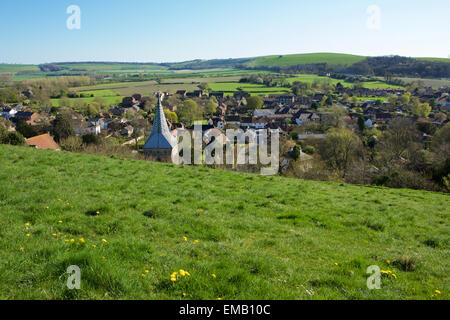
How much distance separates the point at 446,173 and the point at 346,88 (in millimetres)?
135384

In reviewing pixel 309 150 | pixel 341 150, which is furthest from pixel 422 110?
pixel 341 150

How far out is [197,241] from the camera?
660cm

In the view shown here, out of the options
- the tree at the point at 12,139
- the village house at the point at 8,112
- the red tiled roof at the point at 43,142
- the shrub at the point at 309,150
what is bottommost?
the shrub at the point at 309,150

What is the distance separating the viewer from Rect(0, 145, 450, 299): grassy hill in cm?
464

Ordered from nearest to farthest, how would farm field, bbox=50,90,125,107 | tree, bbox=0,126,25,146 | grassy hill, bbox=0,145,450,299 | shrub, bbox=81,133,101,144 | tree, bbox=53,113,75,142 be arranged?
grassy hill, bbox=0,145,450,299 < tree, bbox=0,126,25,146 < shrub, bbox=81,133,101,144 < tree, bbox=53,113,75,142 < farm field, bbox=50,90,125,107

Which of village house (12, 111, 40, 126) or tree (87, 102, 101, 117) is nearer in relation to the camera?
village house (12, 111, 40, 126)

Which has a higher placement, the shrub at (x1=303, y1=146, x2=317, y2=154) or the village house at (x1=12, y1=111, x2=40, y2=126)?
the village house at (x1=12, y1=111, x2=40, y2=126)

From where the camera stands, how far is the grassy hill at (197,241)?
15.2 feet

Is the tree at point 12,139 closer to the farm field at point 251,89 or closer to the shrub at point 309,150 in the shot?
the shrub at point 309,150

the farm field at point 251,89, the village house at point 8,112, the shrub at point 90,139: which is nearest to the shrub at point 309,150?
the shrub at point 90,139

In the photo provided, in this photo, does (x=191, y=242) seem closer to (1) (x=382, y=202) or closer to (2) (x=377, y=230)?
(2) (x=377, y=230)

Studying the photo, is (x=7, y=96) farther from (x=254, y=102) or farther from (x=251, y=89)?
(x=251, y=89)

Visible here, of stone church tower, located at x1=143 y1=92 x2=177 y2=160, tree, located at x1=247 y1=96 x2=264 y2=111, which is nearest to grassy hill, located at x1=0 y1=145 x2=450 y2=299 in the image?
stone church tower, located at x1=143 y1=92 x2=177 y2=160

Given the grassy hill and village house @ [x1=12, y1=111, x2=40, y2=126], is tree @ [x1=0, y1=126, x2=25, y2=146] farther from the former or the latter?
village house @ [x1=12, y1=111, x2=40, y2=126]
